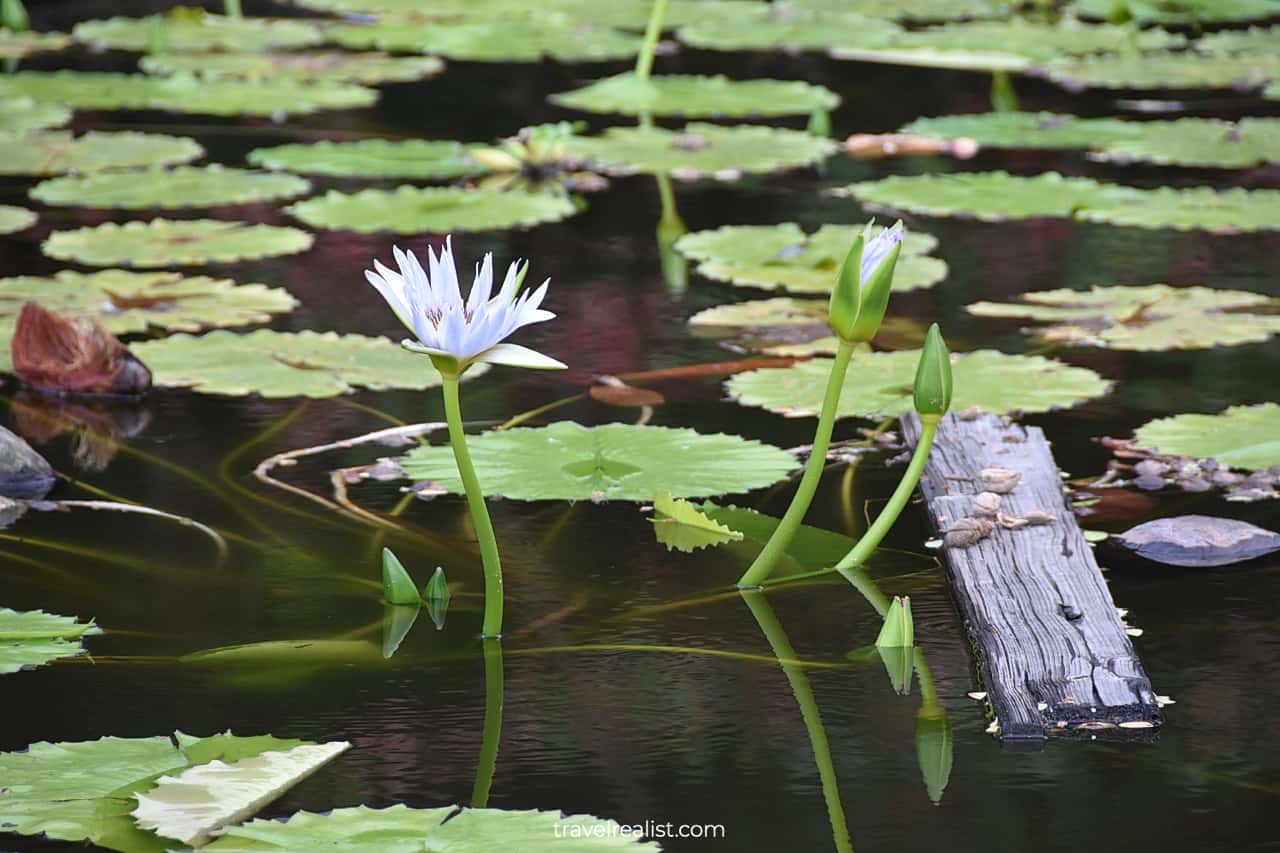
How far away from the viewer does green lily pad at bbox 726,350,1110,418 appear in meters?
2.91

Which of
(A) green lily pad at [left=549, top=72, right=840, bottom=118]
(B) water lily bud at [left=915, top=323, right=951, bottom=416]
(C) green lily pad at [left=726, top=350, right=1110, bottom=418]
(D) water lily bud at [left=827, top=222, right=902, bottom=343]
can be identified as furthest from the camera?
(A) green lily pad at [left=549, top=72, right=840, bottom=118]

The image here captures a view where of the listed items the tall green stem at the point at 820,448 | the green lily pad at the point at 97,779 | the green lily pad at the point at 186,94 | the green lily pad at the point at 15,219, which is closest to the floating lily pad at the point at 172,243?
the green lily pad at the point at 15,219

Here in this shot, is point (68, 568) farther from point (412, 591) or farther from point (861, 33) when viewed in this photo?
point (861, 33)

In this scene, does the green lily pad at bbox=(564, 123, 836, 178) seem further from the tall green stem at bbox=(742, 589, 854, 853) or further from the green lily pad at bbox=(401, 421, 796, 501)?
the tall green stem at bbox=(742, 589, 854, 853)

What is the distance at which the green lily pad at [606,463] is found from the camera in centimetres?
253

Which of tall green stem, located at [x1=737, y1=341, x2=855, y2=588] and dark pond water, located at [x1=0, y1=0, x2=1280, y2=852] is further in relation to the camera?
tall green stem, located at [x1=737, y1=341, x2=855, y2=588]

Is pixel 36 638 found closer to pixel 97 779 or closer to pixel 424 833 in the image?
pixel 97 779

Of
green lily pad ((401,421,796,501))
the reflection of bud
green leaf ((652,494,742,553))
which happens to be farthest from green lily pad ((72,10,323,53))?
the reflection of bud

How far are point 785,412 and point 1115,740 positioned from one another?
1.15 metres

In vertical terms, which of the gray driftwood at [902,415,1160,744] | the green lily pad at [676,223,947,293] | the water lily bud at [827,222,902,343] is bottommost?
the gray driftwood at [902,415,1160,744]

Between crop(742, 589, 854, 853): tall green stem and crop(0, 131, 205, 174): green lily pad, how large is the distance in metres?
3.06

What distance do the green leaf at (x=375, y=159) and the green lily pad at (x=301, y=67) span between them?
3.65 ft

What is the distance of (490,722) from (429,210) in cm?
255

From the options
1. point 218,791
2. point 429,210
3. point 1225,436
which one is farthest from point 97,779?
point 429,210
